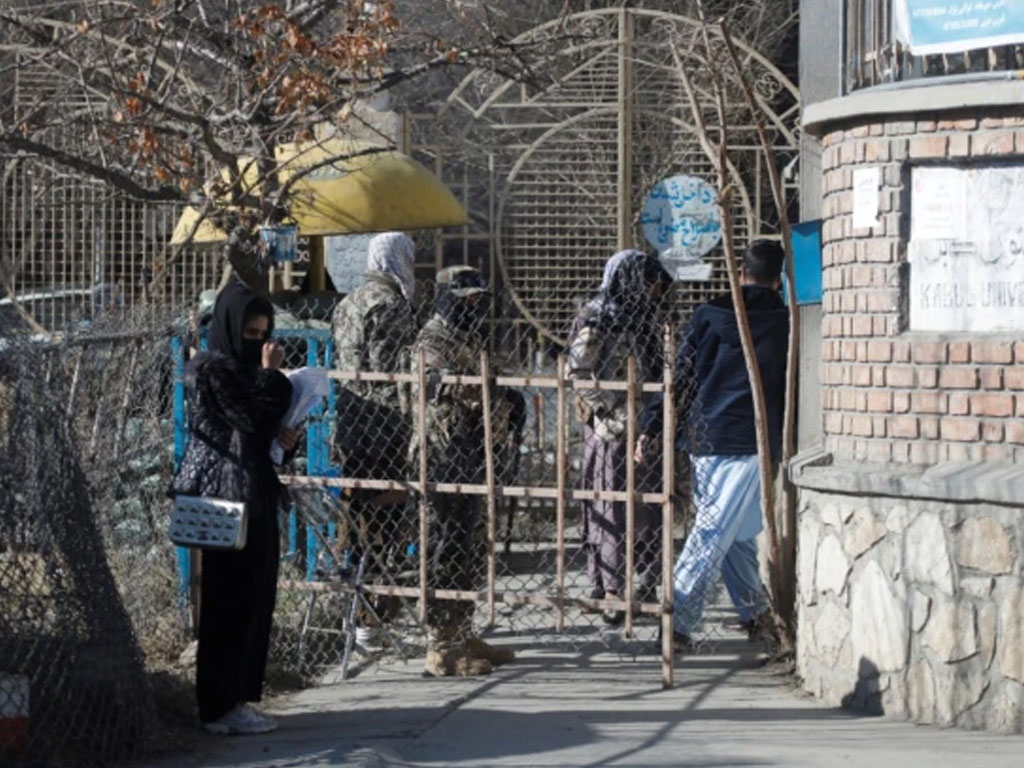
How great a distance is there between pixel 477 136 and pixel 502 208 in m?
4.44

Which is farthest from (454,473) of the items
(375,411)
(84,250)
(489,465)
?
(84,250)

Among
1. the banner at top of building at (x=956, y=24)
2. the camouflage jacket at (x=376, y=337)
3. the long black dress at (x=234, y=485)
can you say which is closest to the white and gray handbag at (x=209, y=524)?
the long black dress at (x=234, y=485)

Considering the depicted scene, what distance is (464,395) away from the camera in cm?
785

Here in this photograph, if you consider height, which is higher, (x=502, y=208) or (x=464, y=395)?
(x=502, y=208)

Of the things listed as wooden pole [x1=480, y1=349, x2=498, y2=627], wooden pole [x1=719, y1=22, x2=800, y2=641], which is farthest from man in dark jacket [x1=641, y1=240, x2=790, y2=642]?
wooden pole [x1=480, y1=349, x2=498, y2=627]

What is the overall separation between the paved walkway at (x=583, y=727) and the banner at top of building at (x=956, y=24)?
2.44 meters

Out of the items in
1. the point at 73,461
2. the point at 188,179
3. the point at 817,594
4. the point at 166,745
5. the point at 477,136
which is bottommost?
the point at 166,745

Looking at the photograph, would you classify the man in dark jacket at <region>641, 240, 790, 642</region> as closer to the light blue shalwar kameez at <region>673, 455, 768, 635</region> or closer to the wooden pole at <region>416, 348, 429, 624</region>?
the light blue shalwar kameez at <region>673, 455, 768, 635</region>

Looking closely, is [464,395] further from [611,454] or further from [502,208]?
[502,208]

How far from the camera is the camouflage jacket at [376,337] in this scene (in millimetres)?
8211

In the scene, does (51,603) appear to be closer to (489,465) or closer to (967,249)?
(489,465)

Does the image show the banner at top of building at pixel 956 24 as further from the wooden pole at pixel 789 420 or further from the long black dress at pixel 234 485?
the long black dress at pixel 234 485

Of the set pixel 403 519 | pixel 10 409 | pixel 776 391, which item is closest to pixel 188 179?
pixel 403 519

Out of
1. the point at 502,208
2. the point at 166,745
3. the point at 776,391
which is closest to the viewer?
the point at 166,745
